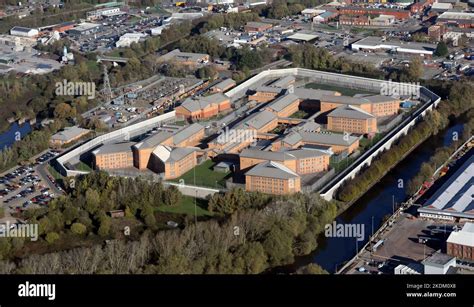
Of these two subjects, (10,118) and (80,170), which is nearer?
(80,170)

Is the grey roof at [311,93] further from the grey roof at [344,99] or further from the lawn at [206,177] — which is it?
the lawn at [206,177]

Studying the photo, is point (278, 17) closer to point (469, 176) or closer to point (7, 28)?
point (7, 28)

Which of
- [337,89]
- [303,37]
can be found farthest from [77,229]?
[303,37]

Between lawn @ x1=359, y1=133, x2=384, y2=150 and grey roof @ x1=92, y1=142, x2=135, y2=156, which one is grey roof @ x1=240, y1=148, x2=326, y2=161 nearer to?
lawn @ x1=359, y1=133, x2=384, y2=150

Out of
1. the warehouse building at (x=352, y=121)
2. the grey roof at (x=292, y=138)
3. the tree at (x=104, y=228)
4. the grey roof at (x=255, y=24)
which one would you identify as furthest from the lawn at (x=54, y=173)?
the grey roof at (x=255, y=24)

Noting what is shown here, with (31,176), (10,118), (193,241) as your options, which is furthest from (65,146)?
(193,241)
